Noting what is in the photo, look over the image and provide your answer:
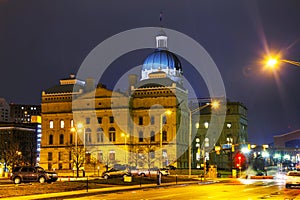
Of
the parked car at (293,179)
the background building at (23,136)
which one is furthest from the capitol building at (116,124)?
the parked car at (293,179)

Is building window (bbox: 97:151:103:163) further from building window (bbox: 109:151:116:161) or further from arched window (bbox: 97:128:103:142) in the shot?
arched window (bbox: 97:128:103:142)

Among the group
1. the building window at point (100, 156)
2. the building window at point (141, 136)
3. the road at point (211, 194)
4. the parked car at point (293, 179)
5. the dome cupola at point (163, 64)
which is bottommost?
the road at point (211, 194)

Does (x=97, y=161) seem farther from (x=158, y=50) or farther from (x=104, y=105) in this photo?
(x=158, y=50)

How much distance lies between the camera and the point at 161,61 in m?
169

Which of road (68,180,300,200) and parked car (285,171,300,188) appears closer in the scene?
road (68,180,300,200)

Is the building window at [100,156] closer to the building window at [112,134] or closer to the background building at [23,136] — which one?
the building window at [112,134]

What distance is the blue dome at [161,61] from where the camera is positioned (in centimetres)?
16856

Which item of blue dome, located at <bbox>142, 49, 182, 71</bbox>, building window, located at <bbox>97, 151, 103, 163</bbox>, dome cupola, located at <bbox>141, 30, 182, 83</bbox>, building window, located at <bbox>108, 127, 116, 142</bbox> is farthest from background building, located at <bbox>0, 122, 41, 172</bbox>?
blue dome, located at <bbox>142, 49, 182, 71</bbox>

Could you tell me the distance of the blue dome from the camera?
16856 centimetres

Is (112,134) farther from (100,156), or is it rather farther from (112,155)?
(100,156)

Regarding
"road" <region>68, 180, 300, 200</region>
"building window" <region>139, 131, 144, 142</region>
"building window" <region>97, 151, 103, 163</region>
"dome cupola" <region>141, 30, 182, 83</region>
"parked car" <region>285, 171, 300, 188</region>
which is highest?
"dome cupola" <region>141, 30, 182, 83</region>

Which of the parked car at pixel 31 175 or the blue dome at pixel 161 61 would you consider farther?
the blue dome at pixel 161 61

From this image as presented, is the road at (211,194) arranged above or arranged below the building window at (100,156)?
below

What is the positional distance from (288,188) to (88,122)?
3954 inches
